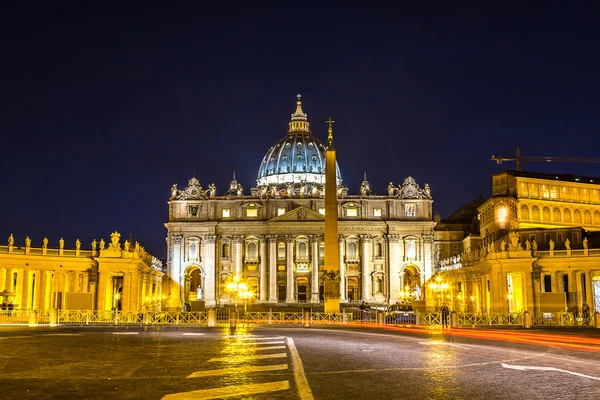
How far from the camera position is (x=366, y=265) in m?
108

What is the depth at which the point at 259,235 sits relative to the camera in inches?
4301

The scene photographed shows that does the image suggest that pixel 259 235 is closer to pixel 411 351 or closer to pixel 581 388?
pixel 411 351

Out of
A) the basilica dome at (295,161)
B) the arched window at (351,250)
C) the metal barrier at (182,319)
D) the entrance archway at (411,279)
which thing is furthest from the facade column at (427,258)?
the metal barrier at (182,319)

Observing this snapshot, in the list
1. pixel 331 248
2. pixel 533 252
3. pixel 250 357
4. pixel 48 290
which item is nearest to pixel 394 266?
pixel 533 252

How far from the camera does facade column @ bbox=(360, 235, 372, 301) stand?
10788cm

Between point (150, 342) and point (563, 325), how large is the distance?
2687 cm

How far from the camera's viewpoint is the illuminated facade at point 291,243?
107875 millimetres

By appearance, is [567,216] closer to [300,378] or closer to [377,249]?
[377,249]

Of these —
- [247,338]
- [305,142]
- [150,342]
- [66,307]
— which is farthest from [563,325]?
[305,142]

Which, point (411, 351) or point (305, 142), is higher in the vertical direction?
point (305, 142)

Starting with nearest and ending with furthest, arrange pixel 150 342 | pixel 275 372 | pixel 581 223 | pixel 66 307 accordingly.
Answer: pixel 275 372 → pixel 150 342 → pixel 66 307 → pixel 581 223

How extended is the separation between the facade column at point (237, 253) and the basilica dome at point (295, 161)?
96.3 ft

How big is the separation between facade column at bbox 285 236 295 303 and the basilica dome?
29122 mm

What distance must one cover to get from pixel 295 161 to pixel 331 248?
97283 millimetres
